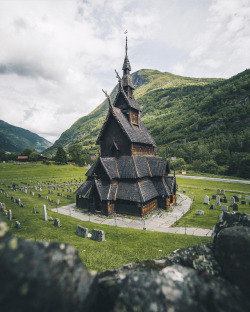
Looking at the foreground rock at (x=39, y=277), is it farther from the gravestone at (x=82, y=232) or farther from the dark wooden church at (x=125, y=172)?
the dark wooden church at (x=125, y=172)

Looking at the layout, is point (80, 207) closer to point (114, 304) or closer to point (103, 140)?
point (103, 140)

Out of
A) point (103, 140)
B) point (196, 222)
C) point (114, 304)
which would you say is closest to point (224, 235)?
point (114, 304)

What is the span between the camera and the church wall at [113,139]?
21.6m

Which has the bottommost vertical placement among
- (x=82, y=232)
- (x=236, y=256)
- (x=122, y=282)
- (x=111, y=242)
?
(x=111, y=242)

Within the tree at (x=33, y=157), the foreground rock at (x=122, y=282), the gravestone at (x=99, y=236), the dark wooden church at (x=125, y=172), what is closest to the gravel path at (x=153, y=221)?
the dark wooden church at (x=125, y=172)

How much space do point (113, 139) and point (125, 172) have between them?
5.29 meters

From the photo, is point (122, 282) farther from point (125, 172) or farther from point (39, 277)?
point (125, 172)

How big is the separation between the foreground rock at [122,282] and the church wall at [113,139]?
61.5 feet

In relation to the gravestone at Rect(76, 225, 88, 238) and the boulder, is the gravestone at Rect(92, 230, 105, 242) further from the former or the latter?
the boulder

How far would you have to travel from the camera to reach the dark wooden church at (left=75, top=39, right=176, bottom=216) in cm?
1912

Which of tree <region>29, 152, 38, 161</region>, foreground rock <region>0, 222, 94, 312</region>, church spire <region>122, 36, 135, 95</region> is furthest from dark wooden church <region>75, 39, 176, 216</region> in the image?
tree <region>29, 152, 38, 161</region>

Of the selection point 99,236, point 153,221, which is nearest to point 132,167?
point 153,221

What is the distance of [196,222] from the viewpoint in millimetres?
16922

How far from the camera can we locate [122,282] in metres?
2.43
